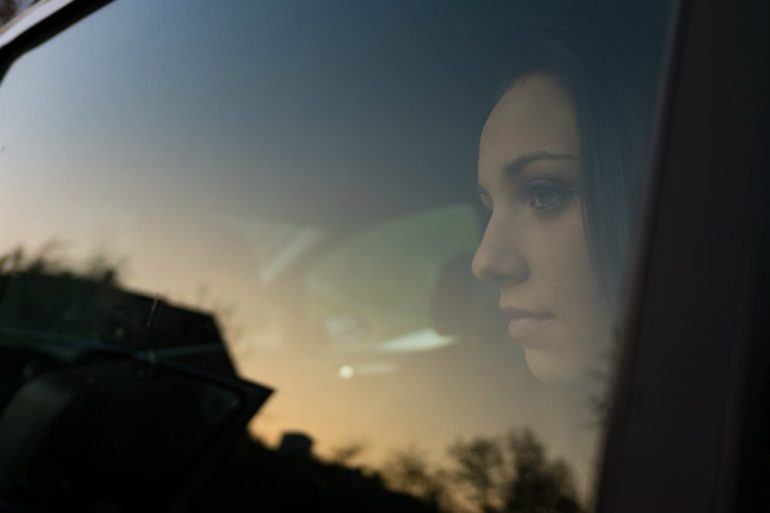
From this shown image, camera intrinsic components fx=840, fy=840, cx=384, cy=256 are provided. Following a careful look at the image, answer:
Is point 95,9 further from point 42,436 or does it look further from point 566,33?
point 566,33

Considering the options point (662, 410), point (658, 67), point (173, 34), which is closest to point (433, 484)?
point (662, 410)

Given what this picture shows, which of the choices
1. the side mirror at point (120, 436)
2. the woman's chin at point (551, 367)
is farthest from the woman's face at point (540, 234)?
the side mirror at point (120, 436)

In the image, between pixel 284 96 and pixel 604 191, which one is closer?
pixel 604 191

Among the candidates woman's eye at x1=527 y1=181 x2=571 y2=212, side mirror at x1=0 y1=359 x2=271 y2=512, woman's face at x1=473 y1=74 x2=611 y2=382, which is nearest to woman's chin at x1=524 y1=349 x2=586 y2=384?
woman's face at x1=473 y1=74 x2=611 y2=382

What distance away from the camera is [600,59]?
984 millimetres

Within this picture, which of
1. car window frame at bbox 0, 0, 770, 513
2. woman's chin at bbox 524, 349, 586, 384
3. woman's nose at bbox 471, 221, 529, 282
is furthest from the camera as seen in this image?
woman's nose at bbox 471, 221, 529, 282

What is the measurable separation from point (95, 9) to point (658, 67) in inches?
55.6

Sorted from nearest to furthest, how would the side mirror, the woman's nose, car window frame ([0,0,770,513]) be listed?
car window frame ([0,0,770,513]) → the woman's nose → the side mirror

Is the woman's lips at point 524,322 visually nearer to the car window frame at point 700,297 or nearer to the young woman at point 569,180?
the young woman at point 569,180

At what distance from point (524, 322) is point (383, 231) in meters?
0.28

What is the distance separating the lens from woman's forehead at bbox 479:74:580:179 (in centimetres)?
99

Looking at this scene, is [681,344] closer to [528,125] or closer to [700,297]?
[700,297]

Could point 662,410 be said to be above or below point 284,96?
below

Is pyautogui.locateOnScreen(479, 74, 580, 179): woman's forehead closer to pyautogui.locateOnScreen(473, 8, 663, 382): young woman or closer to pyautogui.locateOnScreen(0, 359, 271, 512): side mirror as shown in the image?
pyautogui.locateOnScreen(473, 8, 663, 382): young woman
